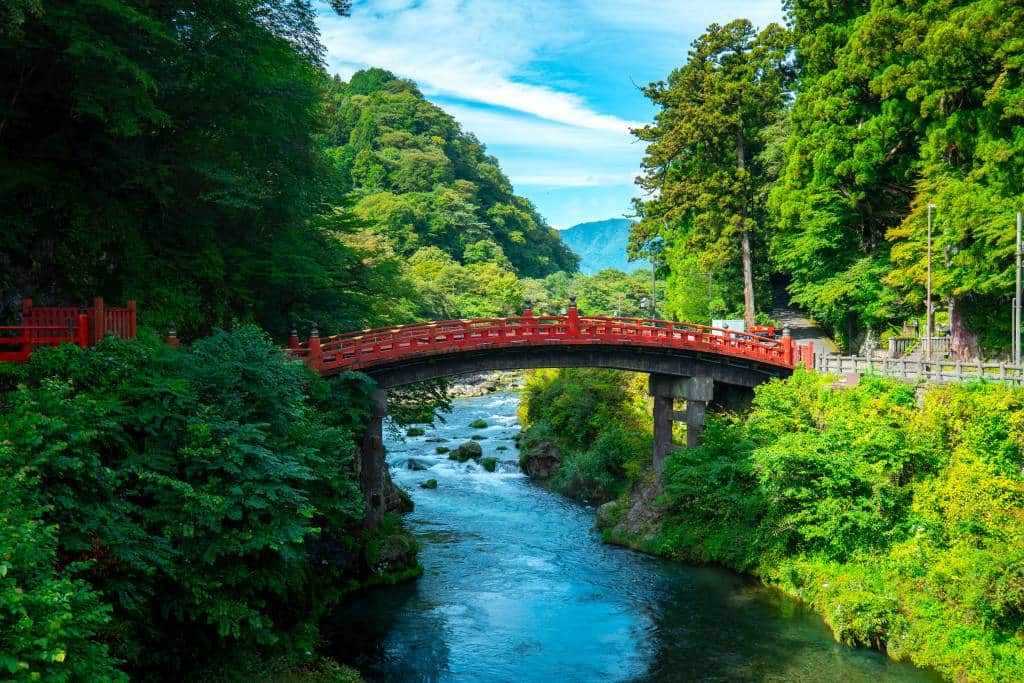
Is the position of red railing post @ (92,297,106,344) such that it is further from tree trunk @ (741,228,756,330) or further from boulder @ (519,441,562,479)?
tree trunk @ (741,228,756,330)

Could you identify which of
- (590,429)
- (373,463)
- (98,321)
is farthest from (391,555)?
(590,429)

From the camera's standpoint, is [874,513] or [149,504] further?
[874,513]

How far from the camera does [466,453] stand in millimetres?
45750

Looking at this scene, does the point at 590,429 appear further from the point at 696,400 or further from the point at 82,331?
the point at 82,331

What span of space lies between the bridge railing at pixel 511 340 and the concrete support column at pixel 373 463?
5.15ft

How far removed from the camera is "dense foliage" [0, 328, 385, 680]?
1198 centimetres

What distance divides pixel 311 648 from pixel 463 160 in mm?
109078

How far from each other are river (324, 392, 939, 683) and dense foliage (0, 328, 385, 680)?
388cm

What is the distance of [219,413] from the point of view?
17.5m

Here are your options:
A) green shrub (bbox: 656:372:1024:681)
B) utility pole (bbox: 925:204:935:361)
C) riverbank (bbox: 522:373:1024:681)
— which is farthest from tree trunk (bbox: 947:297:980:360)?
green shrub (bbox: 656:372:1024:681)

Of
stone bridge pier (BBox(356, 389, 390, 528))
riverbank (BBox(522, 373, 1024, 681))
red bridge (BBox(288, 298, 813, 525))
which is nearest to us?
riverbank (BBox(522, 373, 1024, 681))

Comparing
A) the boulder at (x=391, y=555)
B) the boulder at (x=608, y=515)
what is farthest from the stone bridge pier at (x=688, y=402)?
the boulder at (x=391, y=555)

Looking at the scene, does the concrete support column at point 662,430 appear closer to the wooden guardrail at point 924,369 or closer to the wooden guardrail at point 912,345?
the wooden guardrail at point 924,369

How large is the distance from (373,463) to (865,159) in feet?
90.5
